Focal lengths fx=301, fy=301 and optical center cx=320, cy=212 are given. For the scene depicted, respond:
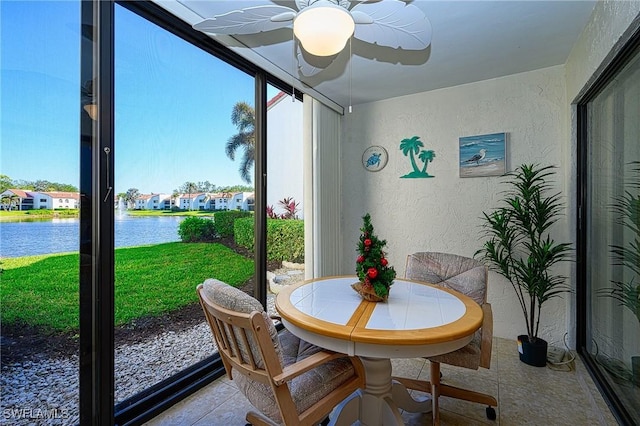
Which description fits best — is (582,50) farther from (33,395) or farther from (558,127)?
(33,395)

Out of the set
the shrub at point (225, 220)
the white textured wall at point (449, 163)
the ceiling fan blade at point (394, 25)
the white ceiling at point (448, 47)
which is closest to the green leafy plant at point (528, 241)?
the white textured wall at point (449, 163)

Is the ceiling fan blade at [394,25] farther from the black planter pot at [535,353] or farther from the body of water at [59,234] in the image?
the black planter pot at [535,353]

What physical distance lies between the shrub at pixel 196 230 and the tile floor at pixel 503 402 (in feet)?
3.42

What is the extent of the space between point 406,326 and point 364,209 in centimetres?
246

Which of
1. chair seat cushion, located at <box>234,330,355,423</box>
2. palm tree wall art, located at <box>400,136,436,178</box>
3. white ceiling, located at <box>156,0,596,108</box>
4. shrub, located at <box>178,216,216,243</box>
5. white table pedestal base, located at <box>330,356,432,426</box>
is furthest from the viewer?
palm tree wall art, located at <box>400,136,436,178</box>

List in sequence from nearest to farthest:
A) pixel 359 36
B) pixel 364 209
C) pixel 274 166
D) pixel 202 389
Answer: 1. pixel 359 36
2. pixel 202 389
3. pixel 274 166
4. pixel 364 209

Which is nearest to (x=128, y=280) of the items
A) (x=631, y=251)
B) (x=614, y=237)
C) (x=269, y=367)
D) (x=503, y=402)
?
(x=269, y=367)

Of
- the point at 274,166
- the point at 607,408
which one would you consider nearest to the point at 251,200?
the point at 274,166

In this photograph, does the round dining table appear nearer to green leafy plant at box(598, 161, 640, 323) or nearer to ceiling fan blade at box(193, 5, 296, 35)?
green leafy plant at box(598, 161, 640, 323)

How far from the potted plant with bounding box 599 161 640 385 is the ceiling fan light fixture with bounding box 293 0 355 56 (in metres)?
1.69

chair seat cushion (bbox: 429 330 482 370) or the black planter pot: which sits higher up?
chair seat cushion (bbox: 429 330 482 370)

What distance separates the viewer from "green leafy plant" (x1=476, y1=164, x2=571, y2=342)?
8.08 ft

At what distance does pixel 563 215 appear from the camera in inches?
106

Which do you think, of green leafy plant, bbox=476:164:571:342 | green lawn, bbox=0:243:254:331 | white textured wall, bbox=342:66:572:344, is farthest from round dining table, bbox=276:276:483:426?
white textured wall, bbox=342:66:572:344
